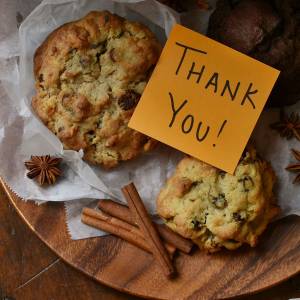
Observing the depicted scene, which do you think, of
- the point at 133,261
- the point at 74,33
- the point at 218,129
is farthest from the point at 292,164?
the point at 74,33

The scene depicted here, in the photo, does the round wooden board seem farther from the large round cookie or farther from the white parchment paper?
the large round cookie

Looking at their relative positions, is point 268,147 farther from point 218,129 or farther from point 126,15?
point 126,15

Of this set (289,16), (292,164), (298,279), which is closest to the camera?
(289,16)

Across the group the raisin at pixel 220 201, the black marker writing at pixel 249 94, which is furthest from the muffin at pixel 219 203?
the black marker writing at pixel 249 94

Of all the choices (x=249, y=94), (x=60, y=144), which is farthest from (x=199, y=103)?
(x=60, y=144)

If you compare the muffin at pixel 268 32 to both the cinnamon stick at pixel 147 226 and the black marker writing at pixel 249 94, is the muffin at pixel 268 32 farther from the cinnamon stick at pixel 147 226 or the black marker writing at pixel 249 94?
the cinnamon stick at pixel 147 226

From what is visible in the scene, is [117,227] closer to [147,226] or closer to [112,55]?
[147,226]

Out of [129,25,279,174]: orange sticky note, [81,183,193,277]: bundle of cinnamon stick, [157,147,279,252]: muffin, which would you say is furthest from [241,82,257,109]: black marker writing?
[81,183,193,277]: bundle of cinnamon stick
